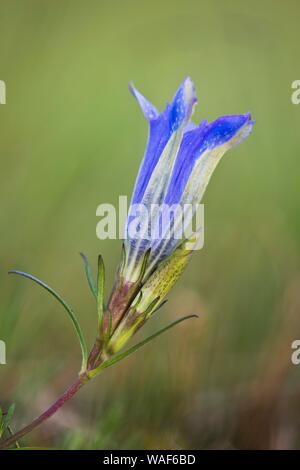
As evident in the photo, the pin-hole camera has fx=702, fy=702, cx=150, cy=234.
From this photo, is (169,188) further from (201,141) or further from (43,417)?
(43,417)

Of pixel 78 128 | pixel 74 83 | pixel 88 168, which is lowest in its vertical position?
pixel 88 168

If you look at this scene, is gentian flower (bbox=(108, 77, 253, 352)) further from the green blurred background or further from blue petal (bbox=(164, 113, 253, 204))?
the green blurred background

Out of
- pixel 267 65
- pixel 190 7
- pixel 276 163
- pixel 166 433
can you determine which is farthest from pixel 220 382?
Answer: pixel 190 7

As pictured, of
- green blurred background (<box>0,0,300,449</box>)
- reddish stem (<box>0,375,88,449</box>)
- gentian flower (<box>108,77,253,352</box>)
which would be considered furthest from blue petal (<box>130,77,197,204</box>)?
green blurred background (<box>0,0,300,449</box>)

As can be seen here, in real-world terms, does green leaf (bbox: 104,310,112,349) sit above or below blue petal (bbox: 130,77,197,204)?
below

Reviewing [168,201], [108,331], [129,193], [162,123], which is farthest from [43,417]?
[129,193]

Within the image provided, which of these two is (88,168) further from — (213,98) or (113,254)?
(213,98)
